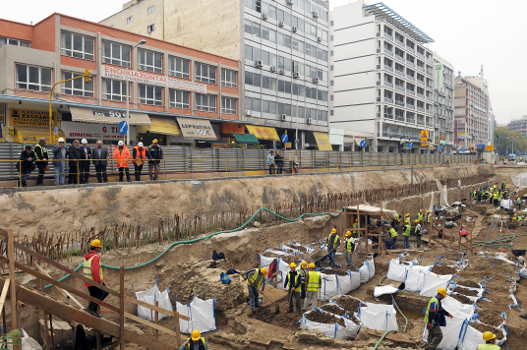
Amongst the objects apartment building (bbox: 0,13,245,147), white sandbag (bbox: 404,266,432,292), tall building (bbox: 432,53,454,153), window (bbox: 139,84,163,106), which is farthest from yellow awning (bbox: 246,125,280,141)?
tall building (bbox: 432,53,454,153)

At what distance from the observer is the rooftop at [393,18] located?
61303 mm

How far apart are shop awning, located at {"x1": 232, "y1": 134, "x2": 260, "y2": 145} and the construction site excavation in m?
17.7

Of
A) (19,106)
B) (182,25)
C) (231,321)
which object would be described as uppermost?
(182,25)

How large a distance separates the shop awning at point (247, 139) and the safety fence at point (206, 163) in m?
8.19

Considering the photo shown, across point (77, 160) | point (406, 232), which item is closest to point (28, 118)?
point (77, 160)

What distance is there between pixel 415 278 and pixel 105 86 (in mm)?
25578

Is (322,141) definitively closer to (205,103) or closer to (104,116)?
(205,103)

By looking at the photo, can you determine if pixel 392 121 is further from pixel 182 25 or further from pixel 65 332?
pixel 65 332

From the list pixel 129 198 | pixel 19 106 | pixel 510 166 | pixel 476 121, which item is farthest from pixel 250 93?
pixel 476 121

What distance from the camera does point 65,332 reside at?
28.0 feet

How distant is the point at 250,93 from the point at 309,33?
1387cm

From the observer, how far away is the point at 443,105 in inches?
3342

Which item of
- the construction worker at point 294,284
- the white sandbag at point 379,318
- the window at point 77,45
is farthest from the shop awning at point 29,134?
the white sandbag at point 379,318

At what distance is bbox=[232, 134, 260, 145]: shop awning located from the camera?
3623cm
